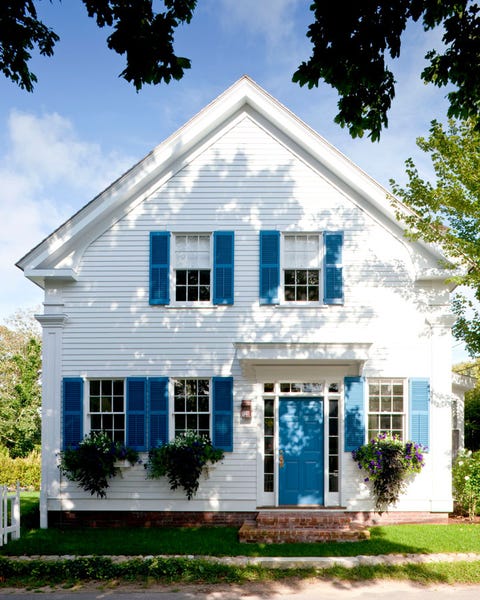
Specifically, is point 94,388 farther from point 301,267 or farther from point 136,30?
point 136,30

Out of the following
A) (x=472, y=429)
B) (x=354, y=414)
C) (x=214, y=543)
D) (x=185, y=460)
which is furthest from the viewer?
(x=472, y=429)

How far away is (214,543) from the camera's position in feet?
35.3

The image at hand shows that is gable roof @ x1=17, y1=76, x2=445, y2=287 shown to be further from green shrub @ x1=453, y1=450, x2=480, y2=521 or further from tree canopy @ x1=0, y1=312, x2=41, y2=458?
tree canopy @ x1=0, y1=312, x2=41, y2=458

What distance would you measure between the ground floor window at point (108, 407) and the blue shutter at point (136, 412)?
0.66ft

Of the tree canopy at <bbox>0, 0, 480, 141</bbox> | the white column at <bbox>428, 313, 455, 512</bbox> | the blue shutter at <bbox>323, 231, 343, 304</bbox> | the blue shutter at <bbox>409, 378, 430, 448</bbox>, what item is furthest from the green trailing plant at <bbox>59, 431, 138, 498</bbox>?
the tree canopy at <bbox>0, 0, 480, 141</bbox>

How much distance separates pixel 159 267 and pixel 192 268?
0.69 meters

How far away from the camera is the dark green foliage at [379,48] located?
5.71 m

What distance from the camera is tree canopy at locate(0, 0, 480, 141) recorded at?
5750 mm

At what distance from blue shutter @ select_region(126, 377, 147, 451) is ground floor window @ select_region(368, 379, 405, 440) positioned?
184 inches

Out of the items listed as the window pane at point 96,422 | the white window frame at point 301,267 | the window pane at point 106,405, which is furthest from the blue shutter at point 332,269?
the window pane at point 96,422

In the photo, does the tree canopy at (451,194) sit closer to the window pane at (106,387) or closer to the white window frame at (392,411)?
the white window frame at (392,411)

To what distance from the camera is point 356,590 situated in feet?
28.2

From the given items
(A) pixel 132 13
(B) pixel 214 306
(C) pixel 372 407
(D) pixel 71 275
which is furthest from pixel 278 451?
(A) pixel 132 13

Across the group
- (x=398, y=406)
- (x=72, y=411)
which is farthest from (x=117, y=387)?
(x=398, y=406)
